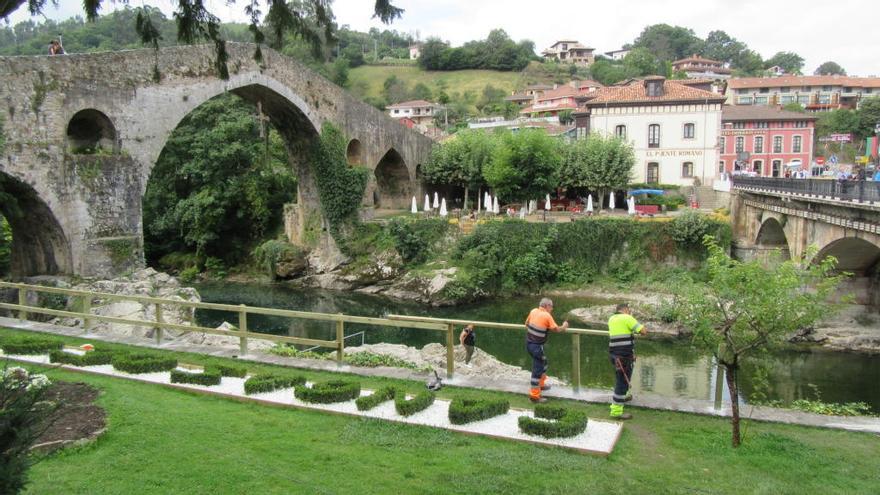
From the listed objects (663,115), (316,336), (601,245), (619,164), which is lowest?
(316,336)

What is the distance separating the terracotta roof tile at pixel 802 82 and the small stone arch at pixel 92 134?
63.1 meters

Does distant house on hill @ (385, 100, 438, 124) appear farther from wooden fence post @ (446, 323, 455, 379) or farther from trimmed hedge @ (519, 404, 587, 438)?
trimmed hedge @ (519, 404, 587, 438)

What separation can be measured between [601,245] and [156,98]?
17.7 meters

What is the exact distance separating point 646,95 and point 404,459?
33197mm

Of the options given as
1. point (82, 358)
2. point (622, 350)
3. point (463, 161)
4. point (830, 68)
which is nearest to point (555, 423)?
point (622, 350)

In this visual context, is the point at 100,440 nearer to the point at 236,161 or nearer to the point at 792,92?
the point at 236,161

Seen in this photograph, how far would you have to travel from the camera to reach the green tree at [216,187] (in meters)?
32.3

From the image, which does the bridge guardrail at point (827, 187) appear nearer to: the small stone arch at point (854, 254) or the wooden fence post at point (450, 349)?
the small stone arch at point (854, 254)

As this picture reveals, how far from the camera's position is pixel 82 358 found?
8.81m

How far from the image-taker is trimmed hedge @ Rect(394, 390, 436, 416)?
7.05 m

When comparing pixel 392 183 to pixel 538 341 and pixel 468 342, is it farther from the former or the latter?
pixel 538 341

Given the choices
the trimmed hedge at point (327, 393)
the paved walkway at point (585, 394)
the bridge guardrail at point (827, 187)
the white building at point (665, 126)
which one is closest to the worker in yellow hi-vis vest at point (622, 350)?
the paved walkway at point (585, 394)

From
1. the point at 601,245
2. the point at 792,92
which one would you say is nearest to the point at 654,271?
the point at 601,245

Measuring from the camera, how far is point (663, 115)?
35250 millimetres
